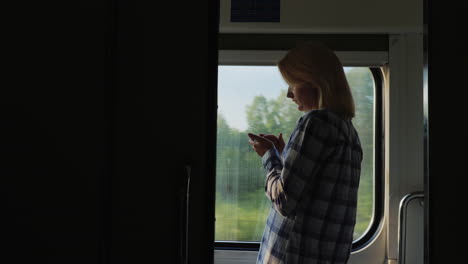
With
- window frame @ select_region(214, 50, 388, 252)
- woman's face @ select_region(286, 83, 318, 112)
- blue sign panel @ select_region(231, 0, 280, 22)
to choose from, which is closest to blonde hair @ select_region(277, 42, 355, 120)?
woman's face @ select_region(286, 83, 318, 112)

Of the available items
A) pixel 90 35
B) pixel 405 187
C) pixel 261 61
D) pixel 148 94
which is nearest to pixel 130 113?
pixel 148 94

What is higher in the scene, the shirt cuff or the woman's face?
the woman's face

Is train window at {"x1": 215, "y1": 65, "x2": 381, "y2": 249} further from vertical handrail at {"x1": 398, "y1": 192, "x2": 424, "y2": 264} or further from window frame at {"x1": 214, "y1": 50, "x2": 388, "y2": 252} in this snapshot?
vertical handrail at {"x1": 398, "y1": 192, "x2": 424, "y2": 264}

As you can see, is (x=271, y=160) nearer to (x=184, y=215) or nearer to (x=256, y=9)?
(x=184, y=215)

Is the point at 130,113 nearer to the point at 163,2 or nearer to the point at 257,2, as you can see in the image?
the point at 163,2

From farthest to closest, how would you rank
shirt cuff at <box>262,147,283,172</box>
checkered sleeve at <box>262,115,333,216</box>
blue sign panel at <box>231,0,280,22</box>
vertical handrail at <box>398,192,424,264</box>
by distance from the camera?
vertical handrail at <box>398,192,424,264</box>, blue sign panel at <box>231,0,280,22</box>, shirt cuff at <box>262,147,283,172</box>, checkered sleeve at <box>262,115,333,216</box>

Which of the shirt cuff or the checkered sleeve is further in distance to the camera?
the shirt cuff

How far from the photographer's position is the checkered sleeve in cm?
125

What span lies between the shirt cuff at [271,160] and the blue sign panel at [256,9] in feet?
2.45

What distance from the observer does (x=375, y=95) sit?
2.45 metres

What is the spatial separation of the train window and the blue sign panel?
42 cm

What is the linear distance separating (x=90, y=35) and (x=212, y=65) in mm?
236

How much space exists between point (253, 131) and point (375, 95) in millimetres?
713

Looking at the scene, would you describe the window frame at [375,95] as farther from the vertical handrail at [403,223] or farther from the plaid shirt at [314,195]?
the plaid shirt at [314,195]
